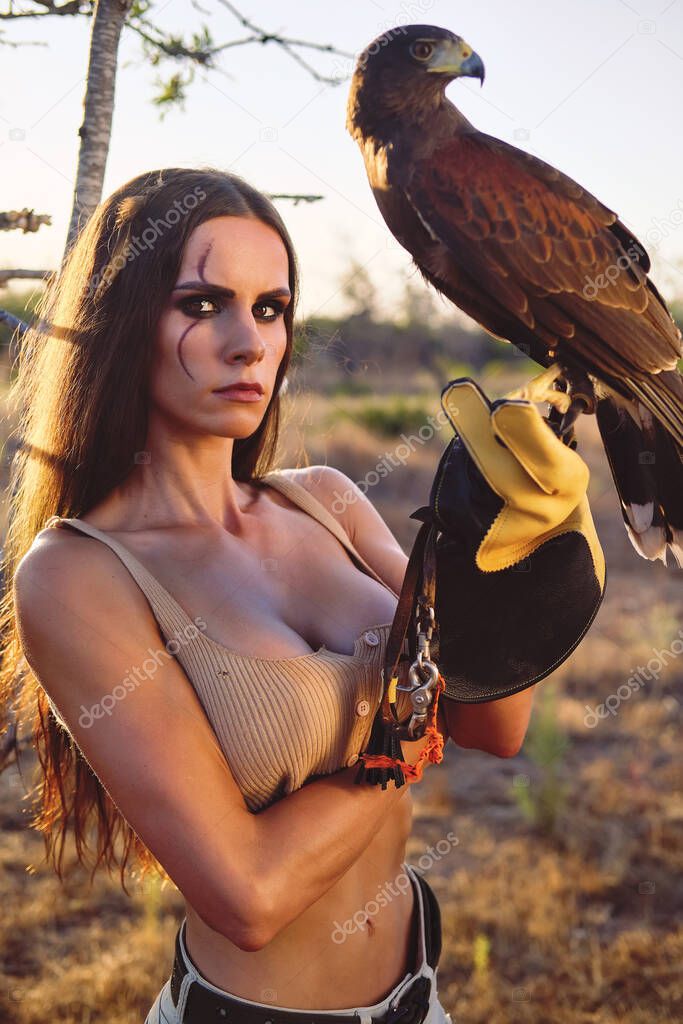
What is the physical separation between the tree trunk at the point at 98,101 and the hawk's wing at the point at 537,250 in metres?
0.85

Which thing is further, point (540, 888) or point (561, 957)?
point (540, 888)

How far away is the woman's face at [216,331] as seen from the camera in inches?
75.7

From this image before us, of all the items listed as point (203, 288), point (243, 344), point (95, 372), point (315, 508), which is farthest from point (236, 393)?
point (315, 508)

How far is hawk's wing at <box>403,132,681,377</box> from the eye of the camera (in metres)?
2.04

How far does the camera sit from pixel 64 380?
7.00 ft

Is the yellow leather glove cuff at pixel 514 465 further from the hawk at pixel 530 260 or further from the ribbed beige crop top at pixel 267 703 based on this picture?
the ribbed beige crop top at pixel 267 703

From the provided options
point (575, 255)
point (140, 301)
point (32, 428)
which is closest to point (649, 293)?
point (575, 255)

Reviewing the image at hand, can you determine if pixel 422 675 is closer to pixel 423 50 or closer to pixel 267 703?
pixel 267 703

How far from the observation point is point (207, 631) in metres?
1.88

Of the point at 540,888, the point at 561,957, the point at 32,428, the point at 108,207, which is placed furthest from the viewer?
the point at 540,888

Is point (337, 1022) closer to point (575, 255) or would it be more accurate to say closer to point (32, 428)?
point (32, 428)

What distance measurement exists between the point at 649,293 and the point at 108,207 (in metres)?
1.31

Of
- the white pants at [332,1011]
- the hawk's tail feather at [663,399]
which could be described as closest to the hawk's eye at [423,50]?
the hawk's tail feather at [663,399]

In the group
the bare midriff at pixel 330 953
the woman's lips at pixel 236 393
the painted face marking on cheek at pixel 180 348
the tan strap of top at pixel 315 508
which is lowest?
the bare midriff at pixel 330 953
